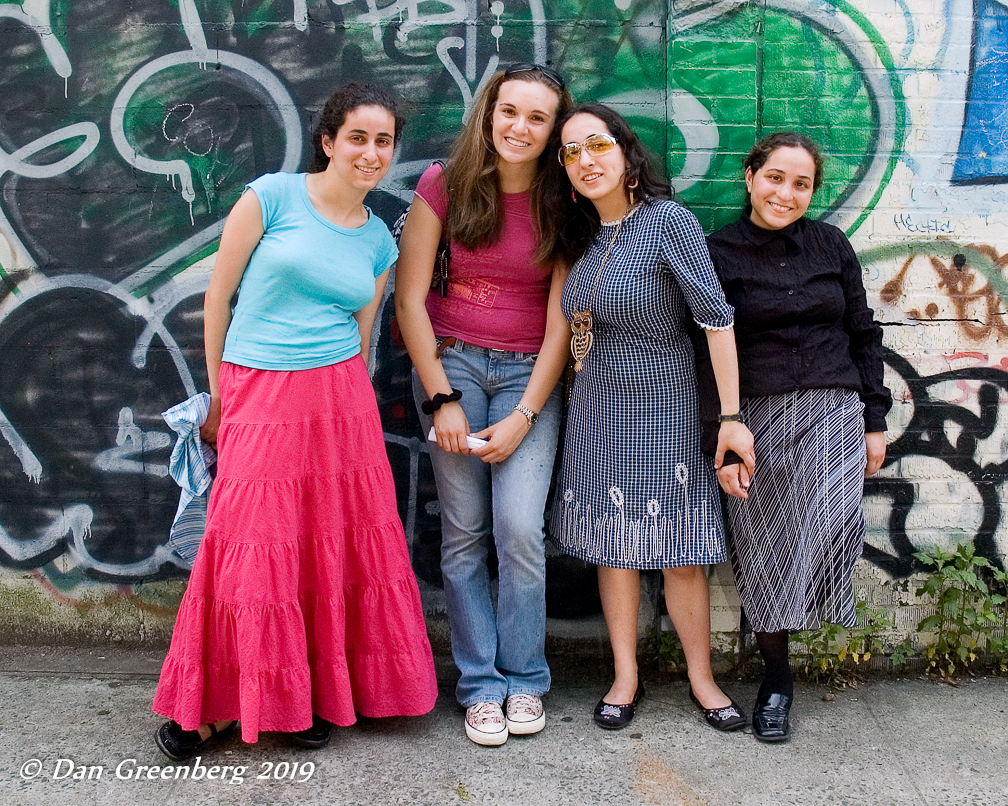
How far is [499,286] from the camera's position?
2.88 metres

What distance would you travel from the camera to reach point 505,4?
3.12 meters

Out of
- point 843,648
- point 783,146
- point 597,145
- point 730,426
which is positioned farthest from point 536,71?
point 843,648

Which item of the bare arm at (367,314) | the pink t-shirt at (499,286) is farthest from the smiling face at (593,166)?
the bare arm at (367,314)

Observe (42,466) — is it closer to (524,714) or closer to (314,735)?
(314,735)

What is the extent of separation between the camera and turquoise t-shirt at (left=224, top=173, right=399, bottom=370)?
2.55 metres

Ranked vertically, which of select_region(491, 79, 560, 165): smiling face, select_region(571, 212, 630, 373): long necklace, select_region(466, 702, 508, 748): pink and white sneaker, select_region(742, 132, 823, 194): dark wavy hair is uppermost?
select_region(491, 79, 560, 165): smiling face

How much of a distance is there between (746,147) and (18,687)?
3.12m

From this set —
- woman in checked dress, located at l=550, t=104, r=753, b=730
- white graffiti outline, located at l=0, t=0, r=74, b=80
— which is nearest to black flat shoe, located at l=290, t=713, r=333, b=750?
woman in checked dress, located at l=550, t=104, r=753, b=730

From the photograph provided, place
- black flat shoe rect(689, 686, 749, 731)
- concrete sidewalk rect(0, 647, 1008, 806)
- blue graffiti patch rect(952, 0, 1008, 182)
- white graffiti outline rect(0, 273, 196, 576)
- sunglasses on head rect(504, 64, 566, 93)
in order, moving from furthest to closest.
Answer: white graffiti outline rect(0, 273, 196, 576)
blue graffiti patch rect(952, 0, 1008, 182)
black flat shoe rect(689, 686, 749, 731)
sunglasses on head rect(504, 64, 566, 93)
concrete sidewalk rect(0, 647, 1008, 806)

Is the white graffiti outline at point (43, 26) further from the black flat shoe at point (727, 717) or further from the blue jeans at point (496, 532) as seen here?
the black flat shoe at point (727, 717)

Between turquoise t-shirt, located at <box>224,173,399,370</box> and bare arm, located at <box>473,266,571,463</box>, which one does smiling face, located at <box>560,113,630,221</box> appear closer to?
bare arm, located at <box>473,266,571,463</box>

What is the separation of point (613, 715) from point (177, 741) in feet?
4.36

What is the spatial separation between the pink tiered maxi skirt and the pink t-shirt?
376 mm

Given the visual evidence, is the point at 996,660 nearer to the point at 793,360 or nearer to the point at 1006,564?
the point at 1006,564
